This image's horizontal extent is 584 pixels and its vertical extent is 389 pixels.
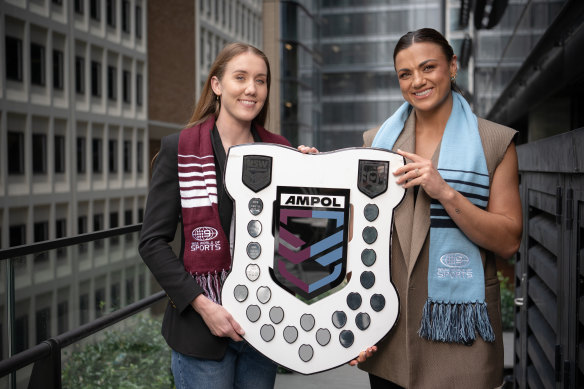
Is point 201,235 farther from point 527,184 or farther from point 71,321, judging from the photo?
point 527,184

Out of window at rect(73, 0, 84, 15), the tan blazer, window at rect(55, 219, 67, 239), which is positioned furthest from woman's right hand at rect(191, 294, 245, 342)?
window at rect(73, 0, 84, 15)

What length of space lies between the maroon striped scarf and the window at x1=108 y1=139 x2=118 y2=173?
1868cm

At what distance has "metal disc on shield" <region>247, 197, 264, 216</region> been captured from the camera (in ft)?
5.65

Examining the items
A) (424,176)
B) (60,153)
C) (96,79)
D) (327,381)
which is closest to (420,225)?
(424,176)

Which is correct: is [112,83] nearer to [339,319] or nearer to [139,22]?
[139,22]

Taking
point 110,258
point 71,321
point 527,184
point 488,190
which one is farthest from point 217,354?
point 110,258

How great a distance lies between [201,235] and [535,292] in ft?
5.83

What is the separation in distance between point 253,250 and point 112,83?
1870cm

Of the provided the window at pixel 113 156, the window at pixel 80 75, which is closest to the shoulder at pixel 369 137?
the window at pixel 80 75

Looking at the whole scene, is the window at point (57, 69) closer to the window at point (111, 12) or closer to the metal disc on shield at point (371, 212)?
the window at point (111, 12)

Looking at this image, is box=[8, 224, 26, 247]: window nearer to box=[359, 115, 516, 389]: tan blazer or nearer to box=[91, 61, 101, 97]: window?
box=[91, 61, 101, 97]: window

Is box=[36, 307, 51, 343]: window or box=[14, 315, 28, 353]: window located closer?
box=[14, 315, 28, 353]: window

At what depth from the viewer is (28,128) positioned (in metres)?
16.2

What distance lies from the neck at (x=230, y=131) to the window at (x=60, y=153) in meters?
16.5
